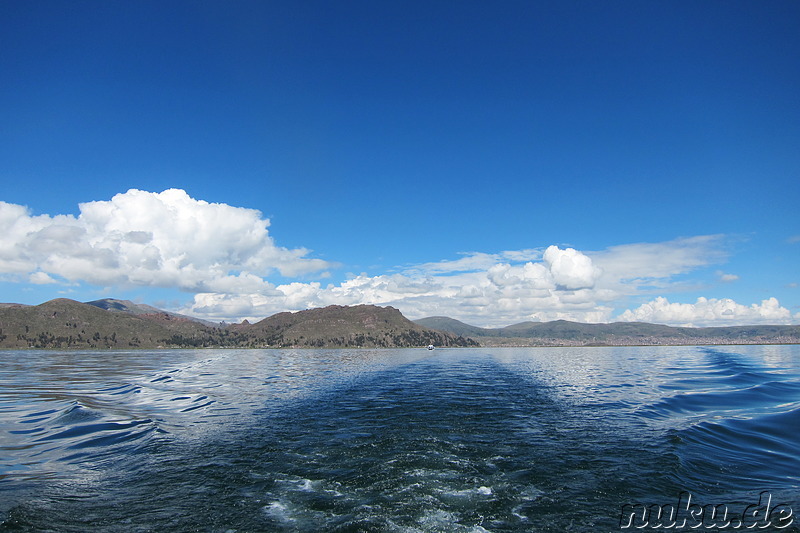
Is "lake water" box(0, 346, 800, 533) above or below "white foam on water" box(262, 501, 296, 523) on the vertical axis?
below

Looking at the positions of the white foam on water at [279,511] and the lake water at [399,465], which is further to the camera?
the lake water at [399,465]

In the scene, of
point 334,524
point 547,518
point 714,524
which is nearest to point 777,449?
point 714,524

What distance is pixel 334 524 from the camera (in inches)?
440

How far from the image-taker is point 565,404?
104 feet

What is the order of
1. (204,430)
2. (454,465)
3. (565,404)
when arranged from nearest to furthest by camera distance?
(454,465) → (204,430) → (565,404)

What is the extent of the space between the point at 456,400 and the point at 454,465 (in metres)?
17.6

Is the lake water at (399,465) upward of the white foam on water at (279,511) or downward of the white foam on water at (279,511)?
downward

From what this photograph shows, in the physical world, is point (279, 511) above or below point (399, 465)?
above

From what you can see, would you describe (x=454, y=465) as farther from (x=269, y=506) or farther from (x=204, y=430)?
(x=204, y=430)

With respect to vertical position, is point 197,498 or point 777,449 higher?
point 197,498

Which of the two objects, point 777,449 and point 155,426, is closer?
point 777,449

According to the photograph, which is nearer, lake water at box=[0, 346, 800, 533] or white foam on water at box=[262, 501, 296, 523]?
white foam on water at box=[262, 501, 296, 523]

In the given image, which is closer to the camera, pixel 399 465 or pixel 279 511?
pixel 279 511

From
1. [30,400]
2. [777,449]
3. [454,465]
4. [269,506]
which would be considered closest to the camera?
[269,506]
